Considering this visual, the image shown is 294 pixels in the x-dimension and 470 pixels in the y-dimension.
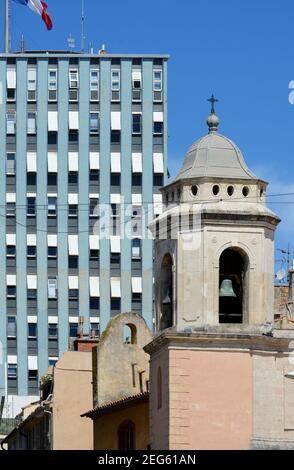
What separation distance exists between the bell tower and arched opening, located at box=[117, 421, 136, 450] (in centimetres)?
744

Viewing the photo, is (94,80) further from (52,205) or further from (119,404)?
(119,404)

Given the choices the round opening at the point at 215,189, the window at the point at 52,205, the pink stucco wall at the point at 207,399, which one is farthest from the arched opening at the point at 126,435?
the window at the point at 52,205

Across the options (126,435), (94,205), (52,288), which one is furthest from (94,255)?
(126,435)

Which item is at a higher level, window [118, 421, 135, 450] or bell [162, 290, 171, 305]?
bell [162, 290, 171, 305]

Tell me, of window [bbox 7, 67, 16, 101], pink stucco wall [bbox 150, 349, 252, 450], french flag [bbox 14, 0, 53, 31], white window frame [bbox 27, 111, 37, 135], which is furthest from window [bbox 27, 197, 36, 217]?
Answer: pink stucco wall [bbox 150, 349, 252, 450]

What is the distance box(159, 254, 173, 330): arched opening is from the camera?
183 ft

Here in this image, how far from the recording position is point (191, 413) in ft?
176

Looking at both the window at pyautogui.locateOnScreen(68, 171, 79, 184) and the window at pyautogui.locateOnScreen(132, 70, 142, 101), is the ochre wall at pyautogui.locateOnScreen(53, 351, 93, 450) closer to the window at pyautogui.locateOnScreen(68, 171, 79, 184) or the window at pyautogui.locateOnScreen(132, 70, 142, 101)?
the window at pyautogui.locateOnScreen(68, 171, 79, 184)

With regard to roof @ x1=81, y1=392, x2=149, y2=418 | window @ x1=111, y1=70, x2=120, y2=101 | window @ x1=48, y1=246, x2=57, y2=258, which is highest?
window @ x1=111, y1=70, x2=120, y2=101

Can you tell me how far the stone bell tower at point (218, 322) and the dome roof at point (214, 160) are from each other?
42 mm

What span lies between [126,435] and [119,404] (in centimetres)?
98
